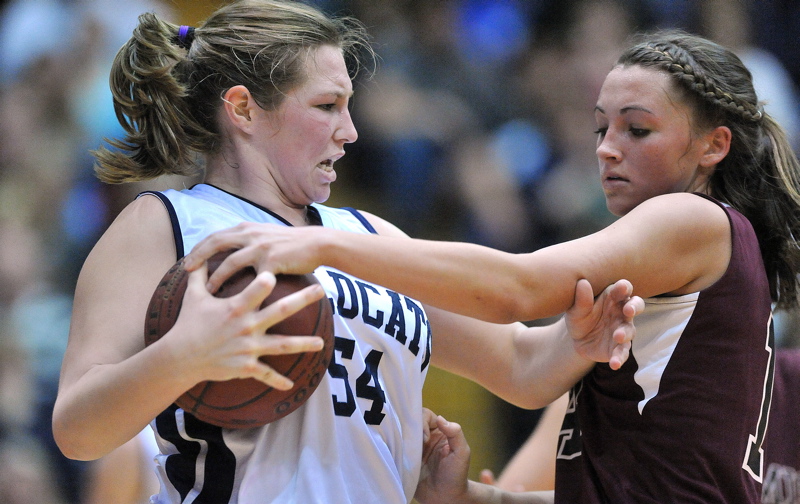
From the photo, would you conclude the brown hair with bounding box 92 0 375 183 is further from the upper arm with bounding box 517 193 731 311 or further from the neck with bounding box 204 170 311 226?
the upper arm with bounding box 517 193 731 311

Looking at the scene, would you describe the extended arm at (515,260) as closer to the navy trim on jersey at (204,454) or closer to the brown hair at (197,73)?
the navy trim on jersey at (204,454)

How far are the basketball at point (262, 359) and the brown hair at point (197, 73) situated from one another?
29.7 inches

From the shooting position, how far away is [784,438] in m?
2.94

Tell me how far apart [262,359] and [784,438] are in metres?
1.94

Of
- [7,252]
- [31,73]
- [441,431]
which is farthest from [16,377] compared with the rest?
[441,431]

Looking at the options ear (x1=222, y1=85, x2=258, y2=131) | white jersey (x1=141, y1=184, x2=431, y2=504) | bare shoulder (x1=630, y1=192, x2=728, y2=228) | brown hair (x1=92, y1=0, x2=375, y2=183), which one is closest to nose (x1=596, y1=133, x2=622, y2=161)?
bare shoulder (x1=630, y1=192, x2=728, y2=228)


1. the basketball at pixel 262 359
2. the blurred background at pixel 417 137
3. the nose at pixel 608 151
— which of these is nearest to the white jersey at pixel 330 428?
the basketball at pixel 262 359

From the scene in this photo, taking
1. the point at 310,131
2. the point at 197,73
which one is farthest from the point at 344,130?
the point at 197,73

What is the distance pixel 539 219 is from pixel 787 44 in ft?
7.81

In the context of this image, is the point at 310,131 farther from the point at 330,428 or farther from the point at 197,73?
the point at 330,428

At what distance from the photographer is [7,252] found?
17.4 ft

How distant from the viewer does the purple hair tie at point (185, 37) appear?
2793mm

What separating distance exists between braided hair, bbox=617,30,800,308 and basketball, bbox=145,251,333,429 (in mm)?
1391

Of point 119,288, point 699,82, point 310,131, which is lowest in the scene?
point 119,288
